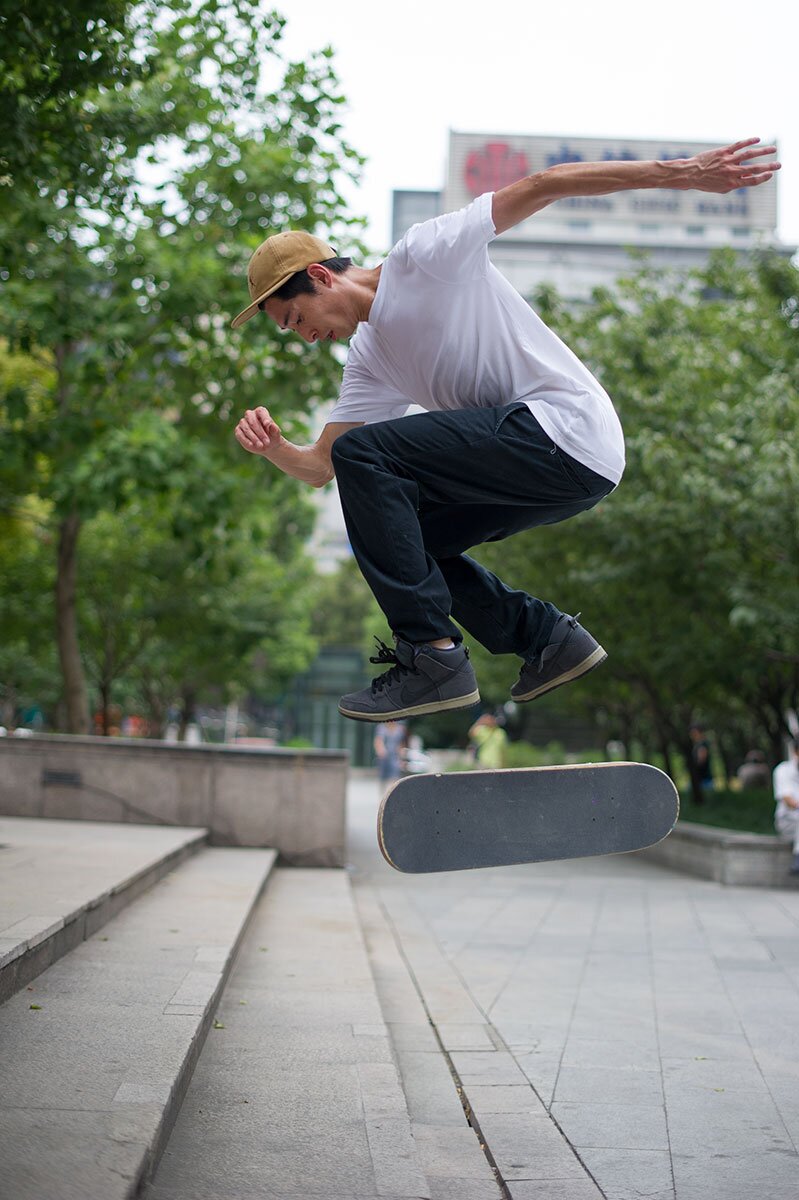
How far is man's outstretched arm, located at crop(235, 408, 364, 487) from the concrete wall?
9.48 metres

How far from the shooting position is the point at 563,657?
13.0 ft

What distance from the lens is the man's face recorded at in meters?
3.60

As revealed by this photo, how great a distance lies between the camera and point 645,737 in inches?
1436

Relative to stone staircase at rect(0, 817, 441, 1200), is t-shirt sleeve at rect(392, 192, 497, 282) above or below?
above

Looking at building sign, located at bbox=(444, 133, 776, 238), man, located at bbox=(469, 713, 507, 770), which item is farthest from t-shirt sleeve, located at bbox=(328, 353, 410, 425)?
building sign, located at bbox=(444, 133, 776, 238)

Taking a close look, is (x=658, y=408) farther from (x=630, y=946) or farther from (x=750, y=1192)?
(x=750, y=1192)

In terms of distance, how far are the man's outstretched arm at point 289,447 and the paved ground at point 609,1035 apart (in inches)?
93.6

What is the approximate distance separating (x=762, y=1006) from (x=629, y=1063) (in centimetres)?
170

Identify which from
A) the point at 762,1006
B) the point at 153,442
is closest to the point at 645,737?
the point at 153,442

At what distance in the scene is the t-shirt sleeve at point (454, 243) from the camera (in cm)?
334

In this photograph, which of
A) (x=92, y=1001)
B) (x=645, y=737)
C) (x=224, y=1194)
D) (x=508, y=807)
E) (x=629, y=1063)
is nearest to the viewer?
(x=224, y=1194)

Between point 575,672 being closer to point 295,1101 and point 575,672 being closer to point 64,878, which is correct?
point 295,1101

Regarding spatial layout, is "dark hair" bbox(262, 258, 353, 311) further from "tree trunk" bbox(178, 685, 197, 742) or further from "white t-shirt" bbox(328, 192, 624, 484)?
"tree trunk" bbox(178, 685, 197, 742)

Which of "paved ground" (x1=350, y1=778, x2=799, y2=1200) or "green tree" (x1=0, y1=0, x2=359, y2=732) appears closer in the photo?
"paved ground" (x1=350, y1=778, x2=799, y2=1200)
